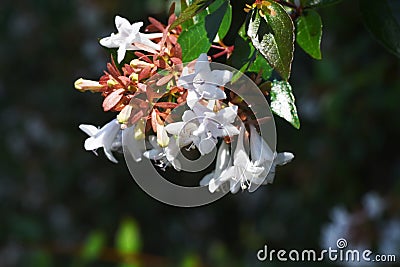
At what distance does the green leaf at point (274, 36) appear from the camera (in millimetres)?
754

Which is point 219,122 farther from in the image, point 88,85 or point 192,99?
point 88,85

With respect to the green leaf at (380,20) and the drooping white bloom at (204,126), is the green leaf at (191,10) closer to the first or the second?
the drooping white bloom at (204,126)

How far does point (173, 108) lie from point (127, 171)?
2368 millimetres

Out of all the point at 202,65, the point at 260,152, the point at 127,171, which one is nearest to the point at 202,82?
the point at 202,65

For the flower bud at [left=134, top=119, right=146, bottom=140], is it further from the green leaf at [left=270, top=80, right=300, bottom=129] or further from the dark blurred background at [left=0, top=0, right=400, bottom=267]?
the dark blurred background at [left=0, top=0, right=400, bottom=267]

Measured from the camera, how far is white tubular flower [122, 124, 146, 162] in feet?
2.71

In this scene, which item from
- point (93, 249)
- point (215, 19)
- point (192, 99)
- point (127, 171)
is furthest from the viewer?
point (127, 171)

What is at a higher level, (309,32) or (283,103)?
(309,32)

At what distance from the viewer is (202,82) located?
76 cm

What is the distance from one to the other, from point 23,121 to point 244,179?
259 cm

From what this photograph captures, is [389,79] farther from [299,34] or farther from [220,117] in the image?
[220,117]

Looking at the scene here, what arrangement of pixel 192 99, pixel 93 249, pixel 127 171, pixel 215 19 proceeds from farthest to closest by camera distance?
pixel 127 171
pixel 93 249
pixel 215 19
pixel 192 99

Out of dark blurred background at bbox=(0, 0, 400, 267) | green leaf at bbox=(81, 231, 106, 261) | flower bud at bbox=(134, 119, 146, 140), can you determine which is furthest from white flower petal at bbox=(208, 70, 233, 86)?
green leaf at bbox=(81, 231, 106, 261)

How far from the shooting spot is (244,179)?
2.75ft
